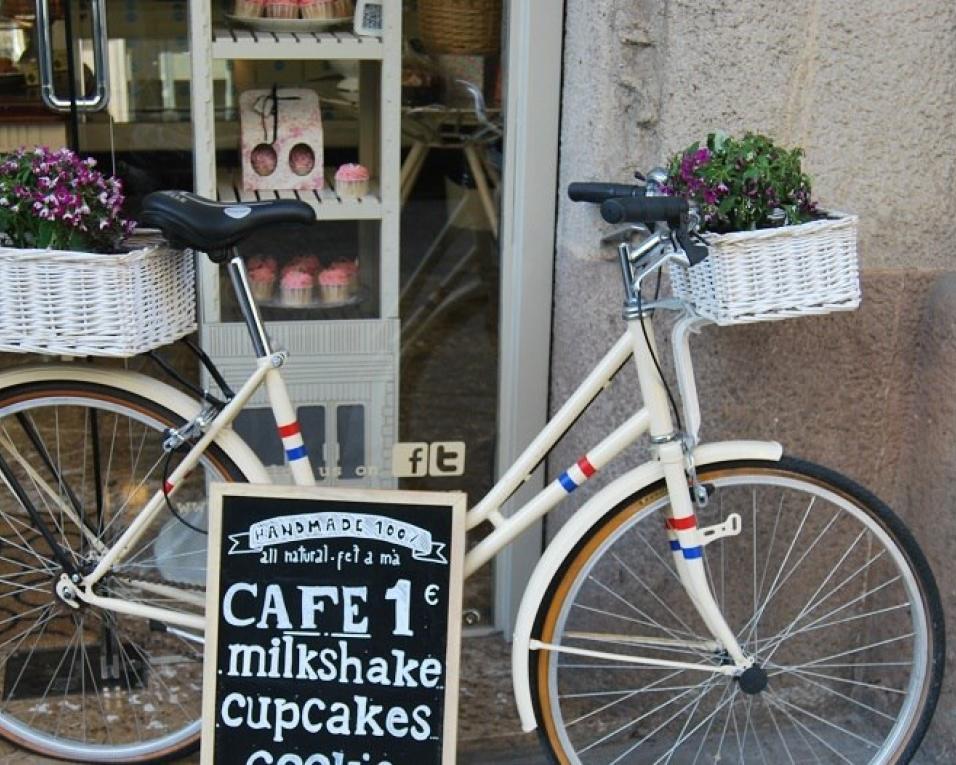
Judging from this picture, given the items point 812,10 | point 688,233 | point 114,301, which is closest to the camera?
point 688,233

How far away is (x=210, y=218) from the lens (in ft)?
10.2

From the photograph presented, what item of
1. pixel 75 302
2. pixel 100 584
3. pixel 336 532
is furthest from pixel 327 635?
pixel 75 302

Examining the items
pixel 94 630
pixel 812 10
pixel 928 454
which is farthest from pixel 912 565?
pixel 94 630

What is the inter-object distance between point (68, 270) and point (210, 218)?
31 cm

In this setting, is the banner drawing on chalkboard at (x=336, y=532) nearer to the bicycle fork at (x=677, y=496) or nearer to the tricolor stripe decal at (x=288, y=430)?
the tricolor stripe decal at (x=288, y=430)

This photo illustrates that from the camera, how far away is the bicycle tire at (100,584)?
345 centimetres

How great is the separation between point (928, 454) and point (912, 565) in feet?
1.67

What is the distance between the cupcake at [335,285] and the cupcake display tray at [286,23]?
2.09 feet

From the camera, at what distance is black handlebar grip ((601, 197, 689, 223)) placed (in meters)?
2.81

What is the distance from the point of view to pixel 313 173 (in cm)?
396

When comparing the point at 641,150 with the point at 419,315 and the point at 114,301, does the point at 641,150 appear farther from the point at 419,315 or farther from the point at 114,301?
the point at 114,301

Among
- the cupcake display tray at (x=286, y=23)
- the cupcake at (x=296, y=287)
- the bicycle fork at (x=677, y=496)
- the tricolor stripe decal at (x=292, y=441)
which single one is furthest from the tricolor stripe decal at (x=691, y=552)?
the cupcake display tray at (x=286, y=23)

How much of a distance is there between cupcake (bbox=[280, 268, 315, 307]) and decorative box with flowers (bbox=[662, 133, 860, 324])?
4.05 ft

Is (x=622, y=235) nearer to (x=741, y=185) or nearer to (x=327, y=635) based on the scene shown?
(x=741, y=185)
